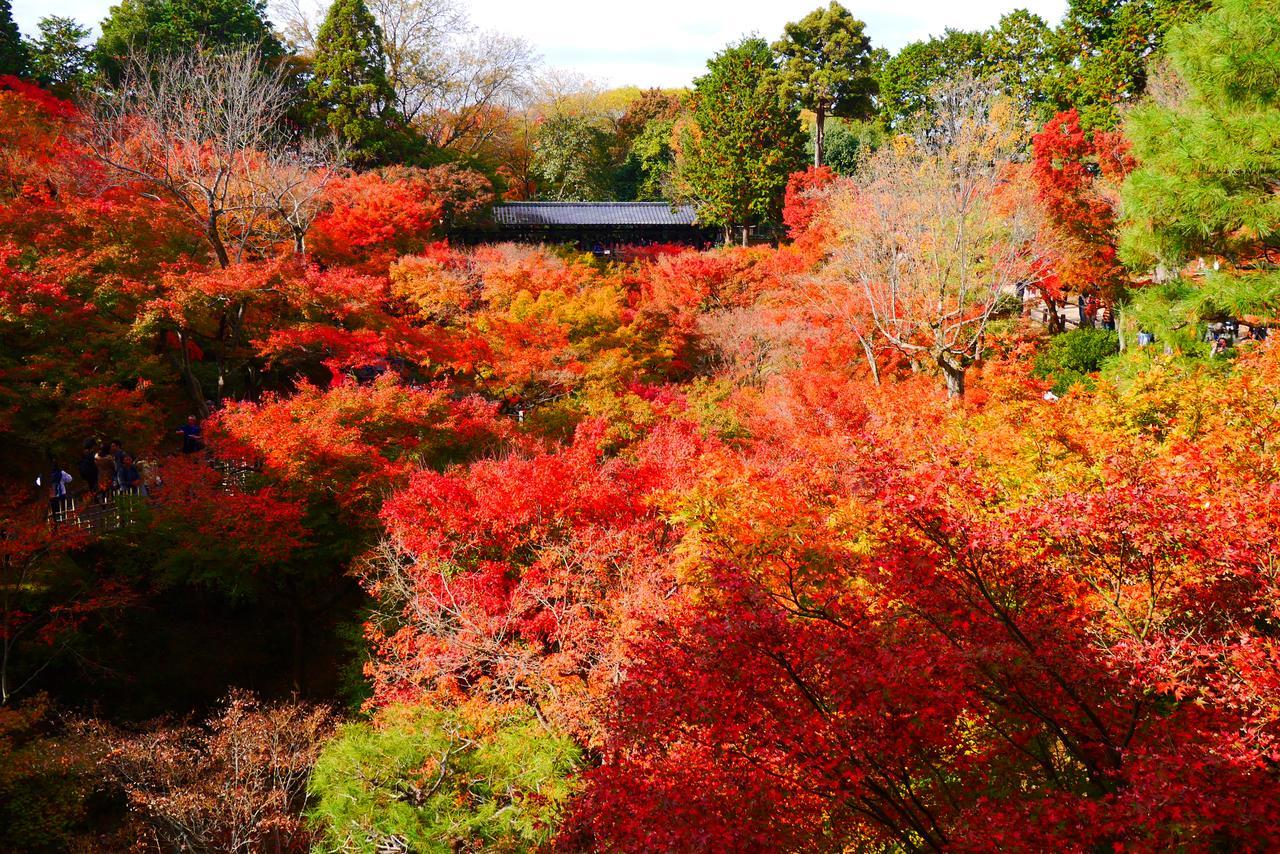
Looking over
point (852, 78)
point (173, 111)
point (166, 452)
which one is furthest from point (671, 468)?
point (852, 78)

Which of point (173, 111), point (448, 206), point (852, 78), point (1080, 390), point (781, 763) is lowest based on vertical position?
point (781, 763)

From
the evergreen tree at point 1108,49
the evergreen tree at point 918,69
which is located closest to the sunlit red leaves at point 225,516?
the evergreen tree at point 1108,49

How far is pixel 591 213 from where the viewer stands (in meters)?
30.2

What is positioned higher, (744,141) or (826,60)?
(826,60)

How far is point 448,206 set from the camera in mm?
25938

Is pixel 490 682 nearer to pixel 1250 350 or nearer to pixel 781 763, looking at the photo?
pixel 781 763

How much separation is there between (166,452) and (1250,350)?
17.7 meters

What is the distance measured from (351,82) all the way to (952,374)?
20.5 meters

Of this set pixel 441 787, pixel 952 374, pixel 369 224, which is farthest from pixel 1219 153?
pixel 369 224

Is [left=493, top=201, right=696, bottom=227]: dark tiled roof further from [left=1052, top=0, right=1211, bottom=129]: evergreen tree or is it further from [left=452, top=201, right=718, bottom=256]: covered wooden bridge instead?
[left=1052, top=0, right=1211, bottom=129]: evergreen tree

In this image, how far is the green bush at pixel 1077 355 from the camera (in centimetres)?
1839

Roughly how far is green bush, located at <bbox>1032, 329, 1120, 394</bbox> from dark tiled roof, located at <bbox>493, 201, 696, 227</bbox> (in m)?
14.9

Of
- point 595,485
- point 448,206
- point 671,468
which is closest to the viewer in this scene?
point 595,485

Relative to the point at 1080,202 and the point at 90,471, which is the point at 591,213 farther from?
the point at 90,471
